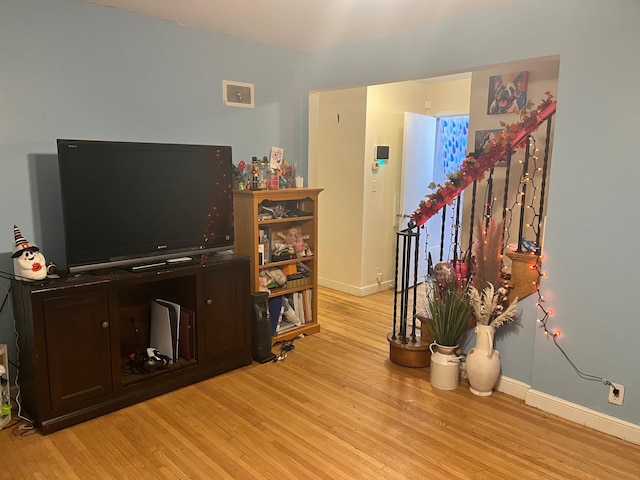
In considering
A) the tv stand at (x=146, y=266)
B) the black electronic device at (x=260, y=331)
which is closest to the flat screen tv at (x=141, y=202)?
the tv stand at (x=146, y=266)

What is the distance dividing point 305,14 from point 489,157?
4.98ft

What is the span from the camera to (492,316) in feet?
9.90

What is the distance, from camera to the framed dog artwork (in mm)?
3896

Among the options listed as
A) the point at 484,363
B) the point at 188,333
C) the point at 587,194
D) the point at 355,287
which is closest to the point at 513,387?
the point at 484,363

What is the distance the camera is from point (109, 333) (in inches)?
107

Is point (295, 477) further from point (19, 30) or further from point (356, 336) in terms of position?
point (19, 30)

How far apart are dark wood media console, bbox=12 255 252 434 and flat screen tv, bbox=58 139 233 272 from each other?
145 mm

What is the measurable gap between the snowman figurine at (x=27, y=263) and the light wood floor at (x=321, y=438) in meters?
0.86

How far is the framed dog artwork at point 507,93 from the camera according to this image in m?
3.90

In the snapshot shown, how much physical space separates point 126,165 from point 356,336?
2295 mm

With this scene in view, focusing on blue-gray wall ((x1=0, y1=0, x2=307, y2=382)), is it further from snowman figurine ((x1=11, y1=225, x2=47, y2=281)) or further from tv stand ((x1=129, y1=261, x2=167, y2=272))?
tv stand ((x1=129, y1=261, x2=167, y2=272))

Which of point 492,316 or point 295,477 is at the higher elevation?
point 492,316

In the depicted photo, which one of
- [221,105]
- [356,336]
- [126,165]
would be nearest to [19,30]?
[126,165]

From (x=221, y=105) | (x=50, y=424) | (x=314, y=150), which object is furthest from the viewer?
(x=314, y=150)
